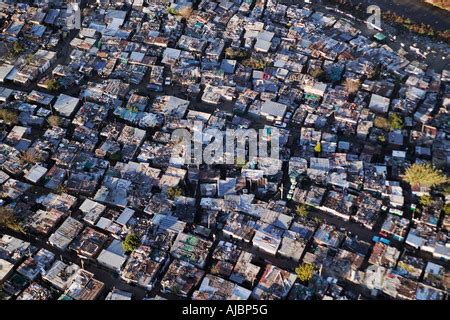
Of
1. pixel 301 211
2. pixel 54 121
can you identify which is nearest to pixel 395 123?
pixel 301 211

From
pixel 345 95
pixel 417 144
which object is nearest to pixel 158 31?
pixel 345 95

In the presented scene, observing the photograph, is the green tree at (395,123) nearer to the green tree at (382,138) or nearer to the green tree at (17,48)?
the green tree at (382,138)

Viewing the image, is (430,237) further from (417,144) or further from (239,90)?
(239,90)

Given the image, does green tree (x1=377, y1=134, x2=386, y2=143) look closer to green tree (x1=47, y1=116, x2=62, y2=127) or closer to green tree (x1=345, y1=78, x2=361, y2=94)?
green tree (x1=345, y1=78, x2=361, y2=94)

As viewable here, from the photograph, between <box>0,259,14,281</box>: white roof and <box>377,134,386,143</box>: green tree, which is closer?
<box>0,259,14,281</box>: white roof

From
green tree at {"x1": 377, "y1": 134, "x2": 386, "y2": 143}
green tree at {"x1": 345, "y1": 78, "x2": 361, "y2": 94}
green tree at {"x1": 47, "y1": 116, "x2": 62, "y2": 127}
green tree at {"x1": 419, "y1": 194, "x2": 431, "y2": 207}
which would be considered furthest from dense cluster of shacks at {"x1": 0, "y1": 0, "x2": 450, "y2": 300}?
green tree at {"x1": 47, "y1": 116, "x2": 62, "y2": 127}

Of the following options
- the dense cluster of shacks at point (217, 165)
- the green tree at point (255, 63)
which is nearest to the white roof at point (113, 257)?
the dense cluster of shacks at point (217, 165)
